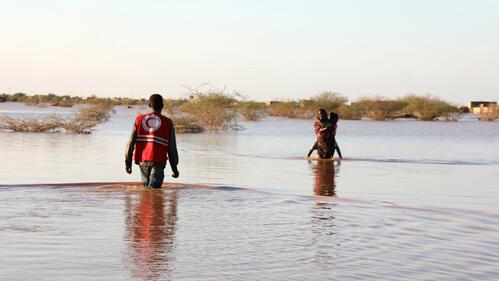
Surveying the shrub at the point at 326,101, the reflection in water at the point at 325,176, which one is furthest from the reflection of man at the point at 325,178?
the shrub at the point at 326,101

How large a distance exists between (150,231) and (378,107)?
260 ft

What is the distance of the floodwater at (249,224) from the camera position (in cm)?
816

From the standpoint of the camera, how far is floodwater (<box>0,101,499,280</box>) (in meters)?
8.16

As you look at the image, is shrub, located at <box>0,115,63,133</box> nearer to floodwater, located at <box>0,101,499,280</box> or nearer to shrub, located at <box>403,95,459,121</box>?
floodwater, located at <box>0,101,499,280</box>

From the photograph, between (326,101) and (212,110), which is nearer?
(212,110)

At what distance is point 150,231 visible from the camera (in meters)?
10.2

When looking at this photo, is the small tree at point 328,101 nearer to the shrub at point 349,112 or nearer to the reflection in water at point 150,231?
the shrub at point 349,112

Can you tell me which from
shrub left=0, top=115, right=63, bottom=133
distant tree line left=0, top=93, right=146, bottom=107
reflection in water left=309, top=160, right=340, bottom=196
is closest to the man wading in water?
reflection in water left=309, top=160, right=340, bottom=196

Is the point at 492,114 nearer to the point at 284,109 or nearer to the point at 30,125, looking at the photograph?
the point at 284,109

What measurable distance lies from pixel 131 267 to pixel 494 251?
3.71 m

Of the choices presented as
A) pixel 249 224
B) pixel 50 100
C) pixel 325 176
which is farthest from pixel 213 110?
pixel 50 100

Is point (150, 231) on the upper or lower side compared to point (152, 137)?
lower

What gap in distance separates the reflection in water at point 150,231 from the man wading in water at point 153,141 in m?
0.49

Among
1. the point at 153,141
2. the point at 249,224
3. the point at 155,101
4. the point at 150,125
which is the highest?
the point at 155,101
